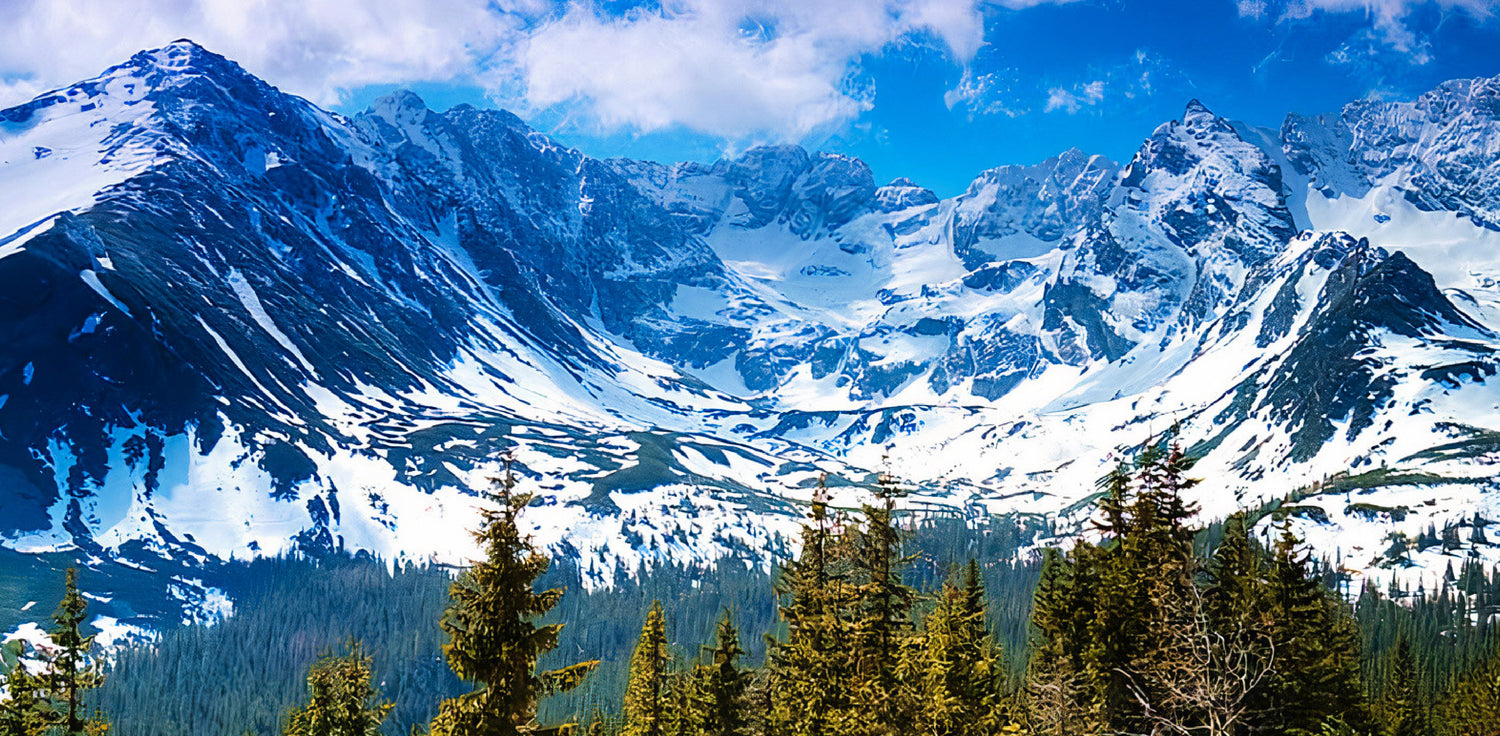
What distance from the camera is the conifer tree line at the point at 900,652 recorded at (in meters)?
22.2

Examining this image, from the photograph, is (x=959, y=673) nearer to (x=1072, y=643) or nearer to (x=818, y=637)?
(x=1072, y=643)

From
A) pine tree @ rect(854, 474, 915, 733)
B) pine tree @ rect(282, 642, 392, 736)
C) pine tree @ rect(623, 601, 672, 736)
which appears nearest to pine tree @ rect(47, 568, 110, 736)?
pine tree @ rect(282, 642, 392, 736)

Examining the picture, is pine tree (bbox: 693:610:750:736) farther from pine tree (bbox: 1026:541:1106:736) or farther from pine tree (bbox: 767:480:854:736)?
pine tree (bbox: 1026:541:1106:736)

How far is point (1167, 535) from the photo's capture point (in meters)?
31.9

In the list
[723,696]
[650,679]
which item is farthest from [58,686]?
[723,696]

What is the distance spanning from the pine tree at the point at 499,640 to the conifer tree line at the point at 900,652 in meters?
0.04

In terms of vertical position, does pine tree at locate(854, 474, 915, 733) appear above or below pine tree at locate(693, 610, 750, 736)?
above

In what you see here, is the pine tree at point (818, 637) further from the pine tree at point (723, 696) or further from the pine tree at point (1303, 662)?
the pine tree at point (1303, 662)

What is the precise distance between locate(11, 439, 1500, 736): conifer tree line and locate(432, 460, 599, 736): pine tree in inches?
1.6

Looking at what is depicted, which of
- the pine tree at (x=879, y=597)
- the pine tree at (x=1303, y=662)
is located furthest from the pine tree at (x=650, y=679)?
the pine tree at (x=1303, y=662)

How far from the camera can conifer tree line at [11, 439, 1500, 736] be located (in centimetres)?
2220

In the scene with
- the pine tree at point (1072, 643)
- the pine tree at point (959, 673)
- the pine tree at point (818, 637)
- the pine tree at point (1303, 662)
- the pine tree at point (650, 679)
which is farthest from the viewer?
the pine tree at point (650, 679)

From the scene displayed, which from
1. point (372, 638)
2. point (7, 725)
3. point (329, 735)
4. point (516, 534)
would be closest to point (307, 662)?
point (372, 638)

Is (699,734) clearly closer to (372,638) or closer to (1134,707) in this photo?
(1134,707)
